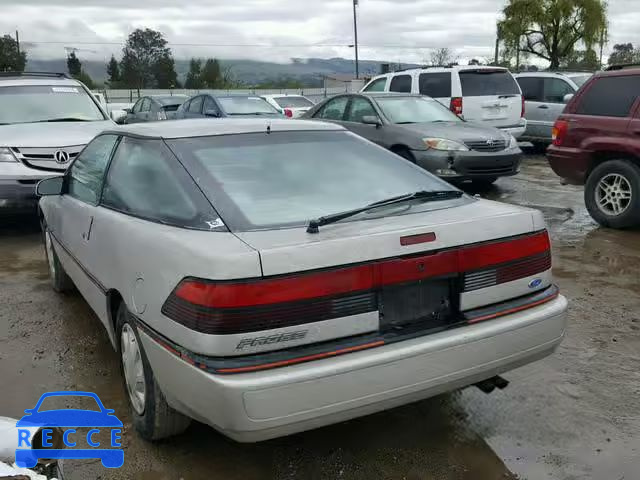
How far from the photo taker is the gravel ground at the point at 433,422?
287cm

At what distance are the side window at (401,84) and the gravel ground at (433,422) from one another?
8.40 m

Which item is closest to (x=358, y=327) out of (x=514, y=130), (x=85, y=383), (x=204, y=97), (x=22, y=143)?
(x=85, y=383)

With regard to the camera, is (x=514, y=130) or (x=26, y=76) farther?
(x=514, y=130)

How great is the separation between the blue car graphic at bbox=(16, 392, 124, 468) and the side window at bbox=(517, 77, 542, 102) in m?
12.4

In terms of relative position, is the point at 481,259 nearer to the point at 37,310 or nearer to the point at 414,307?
the point at 414,307

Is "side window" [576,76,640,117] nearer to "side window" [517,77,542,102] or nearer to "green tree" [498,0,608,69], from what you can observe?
"side window" [517,77,542,102]

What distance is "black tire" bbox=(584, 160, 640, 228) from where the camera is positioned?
691 cm

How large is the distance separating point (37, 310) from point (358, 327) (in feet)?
11.1

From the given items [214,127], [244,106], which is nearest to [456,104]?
[244,106]

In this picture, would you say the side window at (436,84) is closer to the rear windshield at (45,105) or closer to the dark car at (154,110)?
the rear windshield at (45,105)

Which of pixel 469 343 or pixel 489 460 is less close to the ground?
pixel 469 343

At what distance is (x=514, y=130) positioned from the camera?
12.3 meters

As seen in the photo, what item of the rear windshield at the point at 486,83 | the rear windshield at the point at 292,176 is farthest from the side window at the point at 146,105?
the rear windshield at the point at 292,176

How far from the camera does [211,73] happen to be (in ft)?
253
